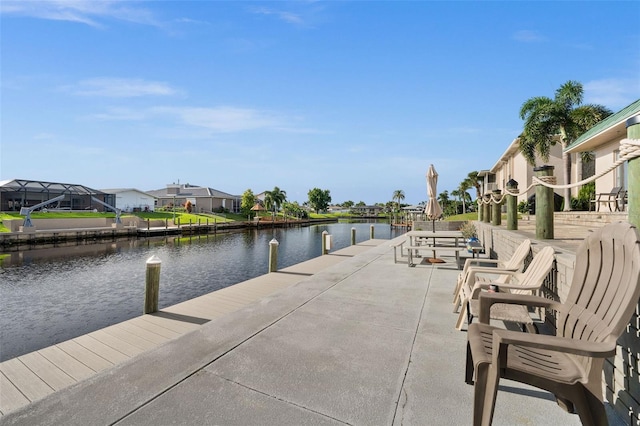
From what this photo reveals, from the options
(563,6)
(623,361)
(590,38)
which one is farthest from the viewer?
(590,38)

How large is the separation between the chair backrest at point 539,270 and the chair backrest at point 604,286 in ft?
3.72

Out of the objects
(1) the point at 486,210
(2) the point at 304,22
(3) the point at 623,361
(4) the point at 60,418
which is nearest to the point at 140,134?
(2) the point at 304,22

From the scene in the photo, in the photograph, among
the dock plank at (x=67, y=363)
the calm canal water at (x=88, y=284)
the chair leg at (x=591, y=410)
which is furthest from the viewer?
the calm canal water at (x=88, y=284)

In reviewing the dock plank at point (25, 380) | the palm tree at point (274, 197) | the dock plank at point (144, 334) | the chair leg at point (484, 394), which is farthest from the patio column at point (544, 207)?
the palm tree at point (274, 197)

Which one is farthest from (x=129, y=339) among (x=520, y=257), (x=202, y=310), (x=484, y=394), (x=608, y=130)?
(x=608, y=130)

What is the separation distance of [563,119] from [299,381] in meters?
26.2

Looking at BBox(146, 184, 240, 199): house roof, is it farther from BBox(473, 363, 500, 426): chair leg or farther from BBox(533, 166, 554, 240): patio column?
A: BBox(473, 363, 500, 426): chair leg

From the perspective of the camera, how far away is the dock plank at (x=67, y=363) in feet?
12.9

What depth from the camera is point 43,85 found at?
14.8 m

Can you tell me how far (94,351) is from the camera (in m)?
4.56

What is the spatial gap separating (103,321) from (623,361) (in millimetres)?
10822

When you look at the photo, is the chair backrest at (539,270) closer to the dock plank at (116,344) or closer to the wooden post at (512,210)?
the wooden post at (512,210)

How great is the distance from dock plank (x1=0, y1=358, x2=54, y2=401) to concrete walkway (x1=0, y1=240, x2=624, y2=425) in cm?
152

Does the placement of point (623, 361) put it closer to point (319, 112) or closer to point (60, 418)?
point (60, 418)
